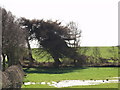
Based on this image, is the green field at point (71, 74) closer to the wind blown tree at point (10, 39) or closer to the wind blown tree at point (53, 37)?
the wind blown tree at point (53, 37)

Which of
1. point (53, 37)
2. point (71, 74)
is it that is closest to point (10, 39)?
point (71, 74)

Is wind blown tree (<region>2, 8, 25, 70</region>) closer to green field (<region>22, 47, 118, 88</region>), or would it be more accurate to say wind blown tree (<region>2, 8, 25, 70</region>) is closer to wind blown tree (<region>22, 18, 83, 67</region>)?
green field (<region>22, 47, 118, 88</region>)

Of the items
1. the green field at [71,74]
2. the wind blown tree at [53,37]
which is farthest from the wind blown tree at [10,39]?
the wind blown tree at [53,37]

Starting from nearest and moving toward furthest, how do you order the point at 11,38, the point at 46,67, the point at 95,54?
the point at 11,38
the point at 46,67
the point at 95,54

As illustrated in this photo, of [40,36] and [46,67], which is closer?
[46,67]

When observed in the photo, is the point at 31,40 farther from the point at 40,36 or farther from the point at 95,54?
the point at 95,54

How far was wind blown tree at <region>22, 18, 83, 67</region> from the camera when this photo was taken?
5706 cm

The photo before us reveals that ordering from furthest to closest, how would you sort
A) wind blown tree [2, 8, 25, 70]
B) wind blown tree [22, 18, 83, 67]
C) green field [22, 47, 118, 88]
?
wind blown tree [22, 18, 83, 67], wind blown tree [2, 8, 25, 70], green field [22, 47, 118, 88]

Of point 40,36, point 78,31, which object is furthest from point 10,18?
point 78,31

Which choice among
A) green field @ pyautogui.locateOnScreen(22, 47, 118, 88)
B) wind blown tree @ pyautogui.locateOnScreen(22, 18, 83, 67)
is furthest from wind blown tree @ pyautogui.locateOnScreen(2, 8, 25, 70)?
wind blown tree @ pyautogui.locateOnScreen(22, 18, 83, 67)

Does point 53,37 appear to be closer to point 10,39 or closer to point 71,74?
point 71,74

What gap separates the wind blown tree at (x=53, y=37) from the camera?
57.1m

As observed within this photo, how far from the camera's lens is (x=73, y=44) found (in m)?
59.8

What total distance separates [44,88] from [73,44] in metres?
37.5
